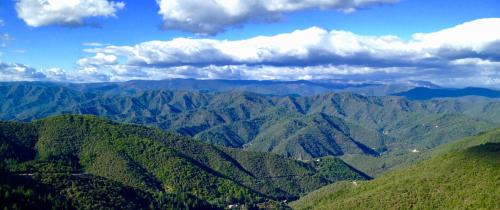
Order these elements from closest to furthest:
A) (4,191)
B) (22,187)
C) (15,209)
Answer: (15,209), (4,191), (22,187)

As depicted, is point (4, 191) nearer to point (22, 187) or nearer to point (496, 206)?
point (22, 187)

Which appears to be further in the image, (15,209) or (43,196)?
(43,196)

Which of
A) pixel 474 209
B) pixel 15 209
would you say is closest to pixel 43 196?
pixel 15 209

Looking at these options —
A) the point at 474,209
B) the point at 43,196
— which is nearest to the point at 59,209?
the point at 43,196

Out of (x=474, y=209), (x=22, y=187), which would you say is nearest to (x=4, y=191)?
(x=22, y=187)

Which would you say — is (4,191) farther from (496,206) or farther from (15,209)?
(496,206)

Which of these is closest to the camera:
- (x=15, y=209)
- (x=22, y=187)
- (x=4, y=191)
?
(x=15, y=209)

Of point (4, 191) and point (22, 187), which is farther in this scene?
point (22, 187)

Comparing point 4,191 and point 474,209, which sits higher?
point 4,191

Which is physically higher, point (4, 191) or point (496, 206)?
point (4, 191)
